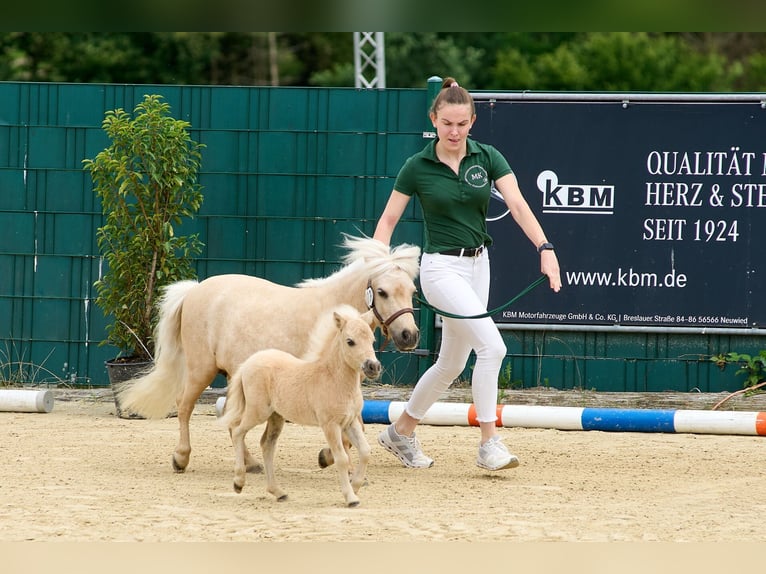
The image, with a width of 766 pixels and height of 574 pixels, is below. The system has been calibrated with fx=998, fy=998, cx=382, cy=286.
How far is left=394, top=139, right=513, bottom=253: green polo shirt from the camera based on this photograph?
17.7 feet

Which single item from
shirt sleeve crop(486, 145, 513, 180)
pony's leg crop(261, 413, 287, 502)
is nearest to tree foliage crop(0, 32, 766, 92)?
shirt sleeve crop(486, 145, 513, 180)

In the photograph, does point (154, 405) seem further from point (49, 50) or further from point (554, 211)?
point (49, 50)

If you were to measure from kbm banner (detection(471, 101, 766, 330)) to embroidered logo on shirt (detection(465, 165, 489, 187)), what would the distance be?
329 cm

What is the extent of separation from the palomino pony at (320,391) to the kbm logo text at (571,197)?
3.94 m

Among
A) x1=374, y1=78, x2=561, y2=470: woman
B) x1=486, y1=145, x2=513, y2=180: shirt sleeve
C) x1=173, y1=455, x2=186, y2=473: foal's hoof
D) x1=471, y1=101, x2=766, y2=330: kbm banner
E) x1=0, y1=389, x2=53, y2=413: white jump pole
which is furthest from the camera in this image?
x1=471, y1=101, x2=766, y2=330: kbm banner

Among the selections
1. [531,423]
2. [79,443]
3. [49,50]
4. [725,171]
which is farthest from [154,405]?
[49,50]

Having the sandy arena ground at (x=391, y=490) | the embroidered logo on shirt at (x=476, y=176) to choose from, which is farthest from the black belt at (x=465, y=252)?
the sandy arena ground at (x=391, y=490)

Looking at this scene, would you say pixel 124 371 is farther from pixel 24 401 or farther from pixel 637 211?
pixel 637 211

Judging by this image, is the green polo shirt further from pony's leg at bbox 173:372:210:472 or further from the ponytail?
pony's leg at bbox 173:372:210:472

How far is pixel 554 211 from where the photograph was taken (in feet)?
28.3

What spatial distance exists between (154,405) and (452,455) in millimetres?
1955

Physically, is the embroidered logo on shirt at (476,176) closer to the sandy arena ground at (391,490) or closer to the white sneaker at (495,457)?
the white sneaker at (495,457)

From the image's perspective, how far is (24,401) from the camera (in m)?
8.15

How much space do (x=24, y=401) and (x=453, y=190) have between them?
14.9 feet
